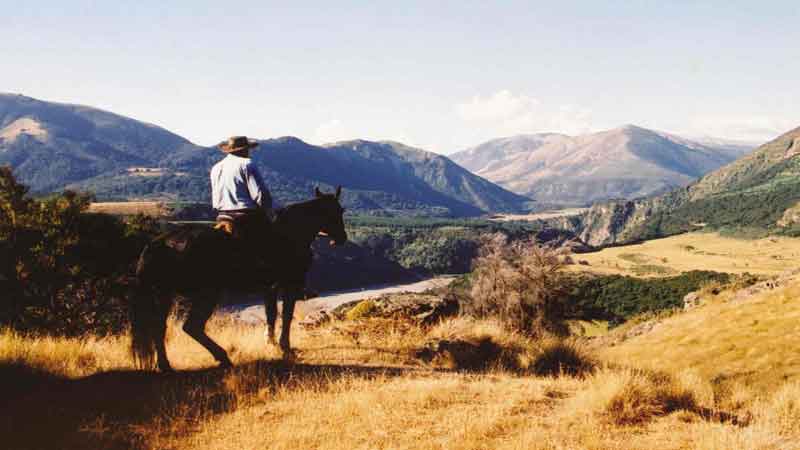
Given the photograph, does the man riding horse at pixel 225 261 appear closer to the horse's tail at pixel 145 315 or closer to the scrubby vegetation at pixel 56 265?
the horse's tail at pixel 145 315

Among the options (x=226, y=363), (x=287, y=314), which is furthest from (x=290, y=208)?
(x=226, y=363)

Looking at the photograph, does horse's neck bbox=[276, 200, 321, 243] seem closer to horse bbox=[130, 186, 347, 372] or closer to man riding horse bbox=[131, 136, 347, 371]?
man riding horse bbox=[131, 136, 347, 371]

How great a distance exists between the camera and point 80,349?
27.5ft

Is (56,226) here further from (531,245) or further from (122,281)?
(531,245)

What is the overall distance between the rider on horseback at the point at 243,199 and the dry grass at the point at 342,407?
6.95 ft

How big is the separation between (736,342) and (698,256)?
149 m

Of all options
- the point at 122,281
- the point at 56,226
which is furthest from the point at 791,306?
the point at 56,226

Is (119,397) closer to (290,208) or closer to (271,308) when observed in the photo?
(271,308)

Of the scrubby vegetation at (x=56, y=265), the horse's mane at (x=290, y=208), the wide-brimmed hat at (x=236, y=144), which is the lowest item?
the scrubby vegetation at (x=56, y=265)

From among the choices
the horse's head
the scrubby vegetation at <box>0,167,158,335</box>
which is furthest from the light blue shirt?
the scrubby vegetation at <box>0,167,158,335</box>

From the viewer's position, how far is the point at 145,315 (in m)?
7.81

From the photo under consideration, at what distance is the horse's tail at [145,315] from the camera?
7.69 m

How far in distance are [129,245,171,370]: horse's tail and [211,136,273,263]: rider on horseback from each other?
1325 millimetres

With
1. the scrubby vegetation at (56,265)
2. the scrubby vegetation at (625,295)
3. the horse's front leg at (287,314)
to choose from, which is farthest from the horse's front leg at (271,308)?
the scrubby vegetation at (625,295)
